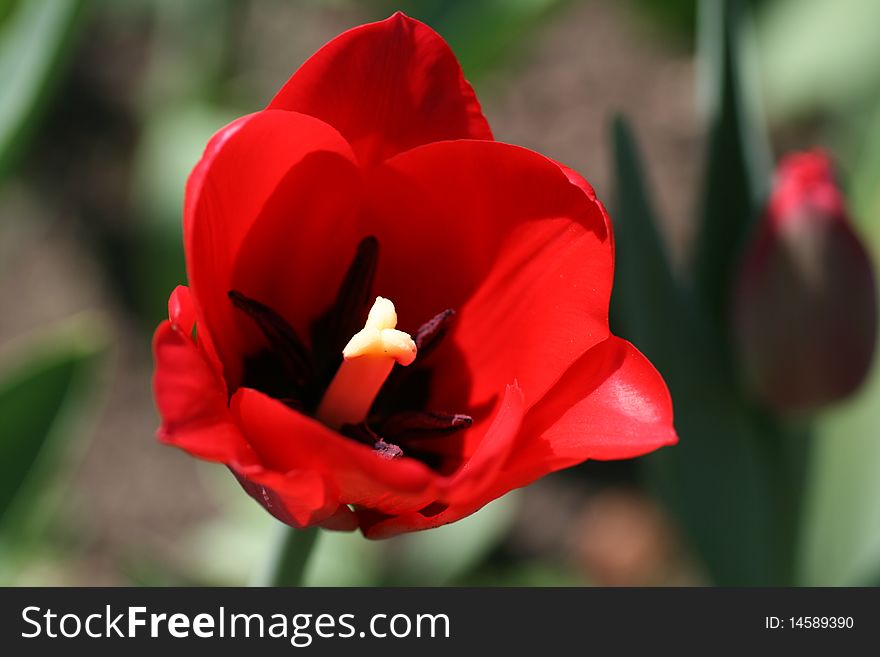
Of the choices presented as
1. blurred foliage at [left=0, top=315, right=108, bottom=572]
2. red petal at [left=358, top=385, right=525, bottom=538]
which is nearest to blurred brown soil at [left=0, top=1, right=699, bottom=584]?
blurred foliage at [left=0, top=315, right=108, bottom=572]

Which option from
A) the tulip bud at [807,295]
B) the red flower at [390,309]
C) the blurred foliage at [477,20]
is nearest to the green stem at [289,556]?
the red flower at [390,309]

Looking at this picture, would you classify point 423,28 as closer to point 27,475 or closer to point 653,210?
point 653,210

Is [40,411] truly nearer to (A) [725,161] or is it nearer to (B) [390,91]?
(B) [390,91]

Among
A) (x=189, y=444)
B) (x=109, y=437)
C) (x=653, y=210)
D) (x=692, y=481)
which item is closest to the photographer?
(x=189, y=444)

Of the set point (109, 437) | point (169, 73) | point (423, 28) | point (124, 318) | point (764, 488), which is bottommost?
point (109, 437)

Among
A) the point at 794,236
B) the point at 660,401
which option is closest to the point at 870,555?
the point at 794,236

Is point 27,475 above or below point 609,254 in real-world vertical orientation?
below
